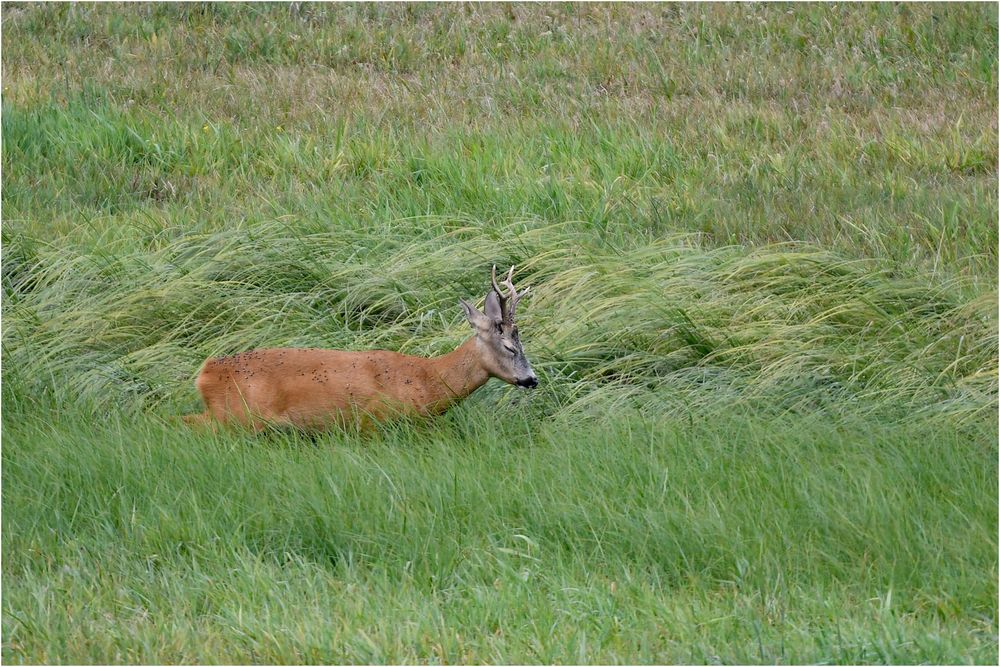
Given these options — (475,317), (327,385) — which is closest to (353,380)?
(327,385)

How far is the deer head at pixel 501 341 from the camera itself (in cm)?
682

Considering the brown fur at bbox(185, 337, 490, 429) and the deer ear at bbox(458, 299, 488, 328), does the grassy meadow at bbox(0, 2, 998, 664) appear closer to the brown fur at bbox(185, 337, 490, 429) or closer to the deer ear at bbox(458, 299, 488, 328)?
the brown fur at bbox(185, 337, 490, 429)

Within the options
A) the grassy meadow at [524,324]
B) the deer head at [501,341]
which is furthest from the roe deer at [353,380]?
the grassy meadow at [524,324]

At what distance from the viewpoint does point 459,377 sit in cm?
703

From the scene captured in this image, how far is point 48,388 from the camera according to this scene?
7.57m

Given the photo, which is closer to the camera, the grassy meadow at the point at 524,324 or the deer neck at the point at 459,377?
the grassy meadow at the point at 524,324

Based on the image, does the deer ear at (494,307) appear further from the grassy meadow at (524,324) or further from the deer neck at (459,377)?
the grassy meadow at (524,324)

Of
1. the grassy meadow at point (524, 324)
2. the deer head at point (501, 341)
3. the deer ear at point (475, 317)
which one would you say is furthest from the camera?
the deer ear at point (475, 317)

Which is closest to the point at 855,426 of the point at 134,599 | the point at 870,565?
the point at 870,565

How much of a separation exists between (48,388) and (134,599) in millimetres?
2889

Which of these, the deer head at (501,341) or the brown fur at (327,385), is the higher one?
the deer head at (501,341)

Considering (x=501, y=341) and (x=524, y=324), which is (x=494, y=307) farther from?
(x=524, y=324)

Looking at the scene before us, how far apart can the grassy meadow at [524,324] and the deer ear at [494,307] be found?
55 centimetres

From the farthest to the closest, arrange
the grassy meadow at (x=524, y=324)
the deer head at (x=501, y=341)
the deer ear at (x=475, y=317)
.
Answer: the deer ear at (x=475, y=317), the deer head at (x=501, y=341), the grassy meadow at (x=524, y=324)
